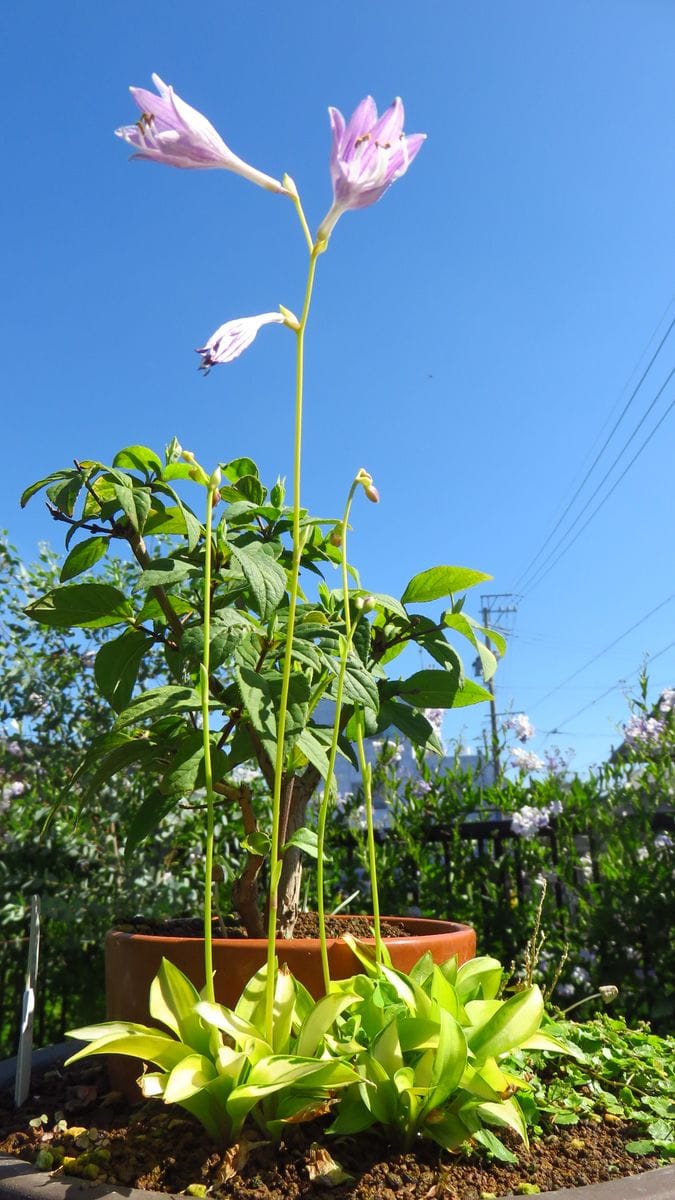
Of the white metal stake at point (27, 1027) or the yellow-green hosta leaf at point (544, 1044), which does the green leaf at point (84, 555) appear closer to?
the white metal stake at point (27, 1027)

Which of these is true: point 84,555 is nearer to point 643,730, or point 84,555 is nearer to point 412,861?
point 412,861

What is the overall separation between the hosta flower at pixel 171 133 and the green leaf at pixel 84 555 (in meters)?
0.59

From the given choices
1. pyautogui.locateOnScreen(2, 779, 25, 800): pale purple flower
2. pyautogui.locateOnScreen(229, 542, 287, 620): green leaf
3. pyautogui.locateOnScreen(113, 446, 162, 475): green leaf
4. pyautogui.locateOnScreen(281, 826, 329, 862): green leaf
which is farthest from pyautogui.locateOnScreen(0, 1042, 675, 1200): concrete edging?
pyautogui.locateOnScreen(2, 779, 25, 800): pale purple flower

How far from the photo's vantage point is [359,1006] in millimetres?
1111

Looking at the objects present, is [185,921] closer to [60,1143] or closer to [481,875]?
[60,1143]

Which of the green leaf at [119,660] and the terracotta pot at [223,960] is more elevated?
the green leaf at [119,660]

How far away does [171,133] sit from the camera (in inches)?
38.0

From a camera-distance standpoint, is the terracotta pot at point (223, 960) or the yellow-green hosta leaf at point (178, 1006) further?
the terracotta pot at point (223, 960)

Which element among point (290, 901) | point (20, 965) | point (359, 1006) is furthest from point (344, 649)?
point (20, 965)

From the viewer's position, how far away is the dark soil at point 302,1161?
92 centimetres

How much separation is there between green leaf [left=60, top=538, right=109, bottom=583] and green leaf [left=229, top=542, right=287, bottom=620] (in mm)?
287

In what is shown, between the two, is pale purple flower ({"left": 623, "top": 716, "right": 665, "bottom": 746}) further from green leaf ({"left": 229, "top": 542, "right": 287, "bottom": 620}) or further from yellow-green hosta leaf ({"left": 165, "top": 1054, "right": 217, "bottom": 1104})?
yellow-green hosta leaf ({"left": 165, "top": 1054, "right": 217, "bottom": 1104})

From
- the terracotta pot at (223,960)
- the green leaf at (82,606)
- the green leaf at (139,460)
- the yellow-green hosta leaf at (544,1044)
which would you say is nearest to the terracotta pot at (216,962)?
the terracotta pot at (223,960)

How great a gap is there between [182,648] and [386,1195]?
660mm
